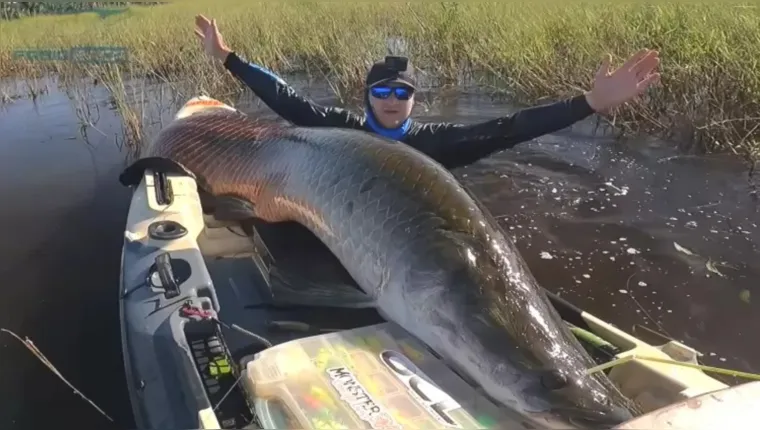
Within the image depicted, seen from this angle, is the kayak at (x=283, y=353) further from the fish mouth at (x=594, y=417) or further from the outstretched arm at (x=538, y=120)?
the outstretched arm at (x=538, y=120)

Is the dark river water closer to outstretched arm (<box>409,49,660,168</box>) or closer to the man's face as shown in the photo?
outstretched arm (<box>409,49,660,168</box>)

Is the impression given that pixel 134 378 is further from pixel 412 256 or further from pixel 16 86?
pixel 16 86

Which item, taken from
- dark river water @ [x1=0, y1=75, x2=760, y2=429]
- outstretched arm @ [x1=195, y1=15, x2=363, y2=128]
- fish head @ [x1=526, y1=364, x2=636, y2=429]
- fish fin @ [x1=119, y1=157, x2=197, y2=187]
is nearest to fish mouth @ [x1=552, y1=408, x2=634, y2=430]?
fish head @ [x1=526, y1=364, x2=636, y2=429]

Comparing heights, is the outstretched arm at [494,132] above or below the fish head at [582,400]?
above

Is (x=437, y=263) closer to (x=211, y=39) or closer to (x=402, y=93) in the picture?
(x=402, y=93)

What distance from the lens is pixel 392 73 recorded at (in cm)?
385

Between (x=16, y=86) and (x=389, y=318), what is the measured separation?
903cm

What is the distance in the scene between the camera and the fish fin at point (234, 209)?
386 cm

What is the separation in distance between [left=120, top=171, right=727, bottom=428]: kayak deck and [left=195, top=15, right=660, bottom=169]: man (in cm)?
80

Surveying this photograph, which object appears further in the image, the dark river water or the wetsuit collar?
the wetsuit collar

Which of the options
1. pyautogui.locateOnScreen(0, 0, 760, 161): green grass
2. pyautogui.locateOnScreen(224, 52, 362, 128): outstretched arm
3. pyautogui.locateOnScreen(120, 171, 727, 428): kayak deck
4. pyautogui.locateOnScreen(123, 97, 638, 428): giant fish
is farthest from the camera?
pyautogui.locateOnScreen(0, 0, 760, 161): green grass

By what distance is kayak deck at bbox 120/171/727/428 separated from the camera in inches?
94.1

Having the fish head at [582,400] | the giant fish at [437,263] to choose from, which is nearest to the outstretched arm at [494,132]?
the giant fish at [437,263]

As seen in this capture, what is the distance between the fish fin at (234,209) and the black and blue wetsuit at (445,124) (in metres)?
0.65
